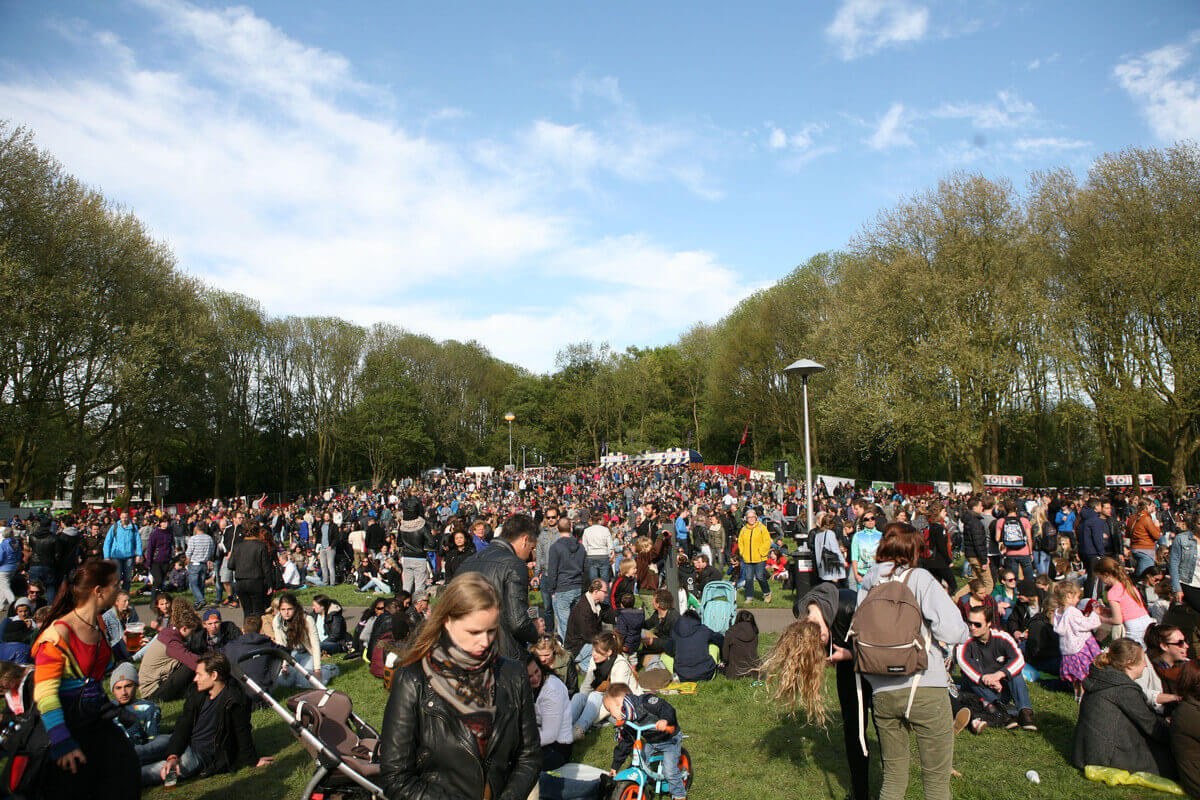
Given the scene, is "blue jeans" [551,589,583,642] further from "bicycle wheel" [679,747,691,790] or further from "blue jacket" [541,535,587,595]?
"bicycle wheel" [679,747,691,790]

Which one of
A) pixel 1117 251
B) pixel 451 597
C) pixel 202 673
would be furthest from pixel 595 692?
pixel 1117 251

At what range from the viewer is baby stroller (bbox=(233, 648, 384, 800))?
12.0 ft

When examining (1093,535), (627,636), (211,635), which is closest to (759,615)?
(627,636)

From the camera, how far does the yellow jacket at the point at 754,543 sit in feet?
40.5

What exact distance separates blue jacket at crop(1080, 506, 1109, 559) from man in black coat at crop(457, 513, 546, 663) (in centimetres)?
1038

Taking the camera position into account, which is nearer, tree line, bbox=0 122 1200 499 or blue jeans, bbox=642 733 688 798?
blue jeans, bbox=642 733 688 798

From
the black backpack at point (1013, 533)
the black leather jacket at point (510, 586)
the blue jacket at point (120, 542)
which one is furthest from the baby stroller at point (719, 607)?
the blue jacket at point (120, 542)

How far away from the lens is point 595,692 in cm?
642

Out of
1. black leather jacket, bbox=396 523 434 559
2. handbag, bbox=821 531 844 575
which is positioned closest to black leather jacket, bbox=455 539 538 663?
handbag, bbox=821 531 844 575

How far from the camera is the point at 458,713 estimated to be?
7.50 feet

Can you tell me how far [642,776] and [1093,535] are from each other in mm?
9713

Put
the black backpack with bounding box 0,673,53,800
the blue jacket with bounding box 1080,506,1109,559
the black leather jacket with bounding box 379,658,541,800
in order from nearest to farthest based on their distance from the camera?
the black leather jacket with bounding box 379,658,541,800 < the black backpack with bounding box 0,673,53,800 < the blue jacket with bounding box 1080,506,1109,559

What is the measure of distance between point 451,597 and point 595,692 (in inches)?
178

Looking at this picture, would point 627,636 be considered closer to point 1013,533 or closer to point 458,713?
point 458,713
